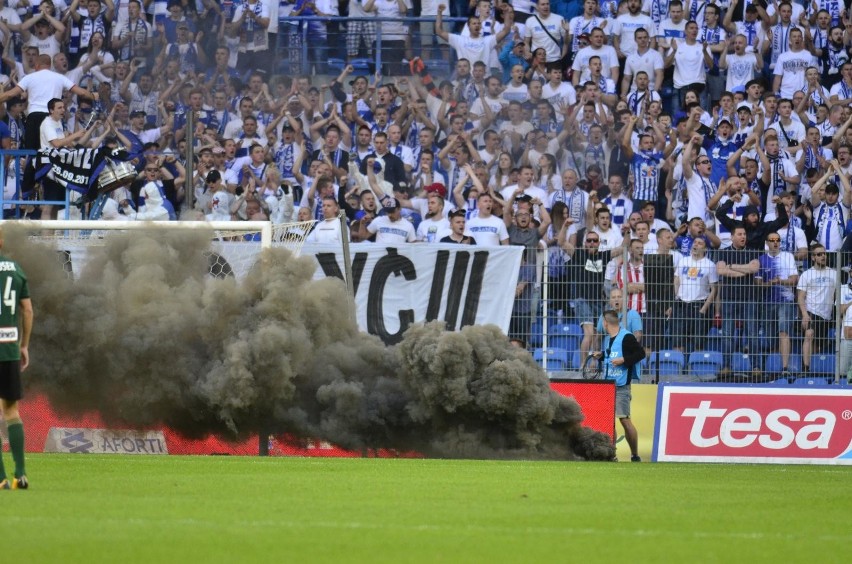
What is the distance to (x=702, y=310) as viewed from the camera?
17.5 m

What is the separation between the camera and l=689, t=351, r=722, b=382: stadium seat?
17391 millimetres

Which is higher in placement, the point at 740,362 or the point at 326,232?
the point at 326,232

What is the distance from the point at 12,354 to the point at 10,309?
35cm

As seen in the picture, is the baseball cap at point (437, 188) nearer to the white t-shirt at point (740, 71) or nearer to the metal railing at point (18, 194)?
the metal railing at point (18, 194)

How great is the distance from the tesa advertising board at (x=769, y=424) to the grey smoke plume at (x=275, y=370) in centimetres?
120

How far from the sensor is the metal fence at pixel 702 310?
17406mm

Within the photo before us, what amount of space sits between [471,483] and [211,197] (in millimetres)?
10776

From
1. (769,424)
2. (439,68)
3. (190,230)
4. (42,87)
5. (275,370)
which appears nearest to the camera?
(275,370)

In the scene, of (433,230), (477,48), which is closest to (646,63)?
(477,48)

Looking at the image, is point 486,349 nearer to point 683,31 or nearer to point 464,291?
point 464,291

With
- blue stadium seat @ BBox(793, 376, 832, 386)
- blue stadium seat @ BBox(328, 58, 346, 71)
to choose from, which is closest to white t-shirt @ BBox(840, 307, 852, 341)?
blue stadium seat @ BBox(793, 376, 832, 386)

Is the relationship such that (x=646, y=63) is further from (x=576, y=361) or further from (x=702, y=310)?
(x=576, y=361)

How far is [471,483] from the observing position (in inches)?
455

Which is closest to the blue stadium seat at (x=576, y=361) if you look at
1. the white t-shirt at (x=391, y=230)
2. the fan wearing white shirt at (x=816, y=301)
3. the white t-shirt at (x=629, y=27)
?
the fan wearing white shirt at (x=816, y=301)
